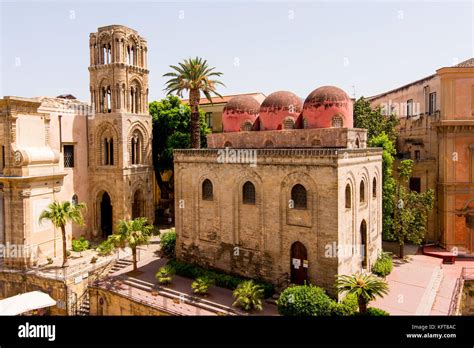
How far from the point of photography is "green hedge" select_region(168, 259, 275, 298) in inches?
877

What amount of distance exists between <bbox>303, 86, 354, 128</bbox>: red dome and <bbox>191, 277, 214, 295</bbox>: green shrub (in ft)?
38.1

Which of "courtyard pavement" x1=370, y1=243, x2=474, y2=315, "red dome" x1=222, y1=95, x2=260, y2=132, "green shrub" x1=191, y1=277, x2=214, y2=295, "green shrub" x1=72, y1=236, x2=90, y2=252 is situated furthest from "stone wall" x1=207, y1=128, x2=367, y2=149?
"green shrub" x1=72, y1=236, x2=90, y2=252

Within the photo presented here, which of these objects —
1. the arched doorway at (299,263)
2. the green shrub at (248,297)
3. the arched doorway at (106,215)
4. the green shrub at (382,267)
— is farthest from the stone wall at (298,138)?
the arched doorway at (106,215)

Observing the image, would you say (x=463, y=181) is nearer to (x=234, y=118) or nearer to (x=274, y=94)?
(x=274, y=94)

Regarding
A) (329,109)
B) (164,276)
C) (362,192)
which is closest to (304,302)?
(362,192)

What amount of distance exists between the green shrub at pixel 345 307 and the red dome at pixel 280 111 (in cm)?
1190

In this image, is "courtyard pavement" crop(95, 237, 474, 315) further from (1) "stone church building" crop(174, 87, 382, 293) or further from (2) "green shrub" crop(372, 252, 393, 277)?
(1) "stone church building" crop(174, 87, 382, 293)

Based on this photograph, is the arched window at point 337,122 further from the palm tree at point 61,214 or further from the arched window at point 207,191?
the palm tree at point 61,214

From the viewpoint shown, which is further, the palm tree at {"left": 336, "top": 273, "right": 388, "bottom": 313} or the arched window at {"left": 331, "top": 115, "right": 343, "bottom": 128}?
the arched window at {"left": 331, "top": 115, "right": 343, "bottom": 128}

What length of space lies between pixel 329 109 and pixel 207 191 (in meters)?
9.58

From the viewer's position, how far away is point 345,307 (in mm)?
18875

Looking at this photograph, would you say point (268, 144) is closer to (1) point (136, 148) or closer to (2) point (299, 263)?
(2) point (299, 263)

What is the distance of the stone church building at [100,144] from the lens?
26750 millimetres

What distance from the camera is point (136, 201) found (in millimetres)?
34844
